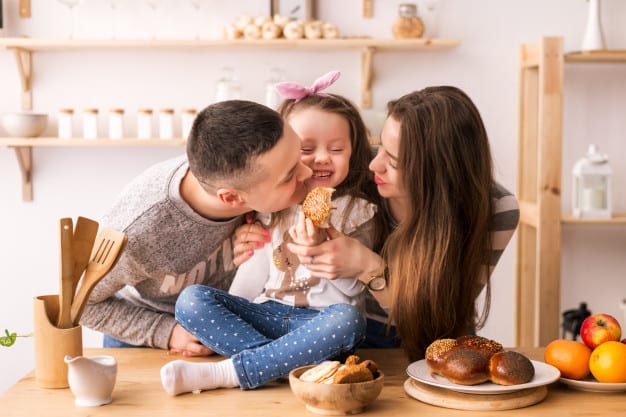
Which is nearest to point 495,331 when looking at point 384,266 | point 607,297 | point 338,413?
point 607,297

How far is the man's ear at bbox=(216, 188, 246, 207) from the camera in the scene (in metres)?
1.71

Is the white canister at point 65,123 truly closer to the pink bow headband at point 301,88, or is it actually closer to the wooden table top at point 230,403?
the pink bow headband at point 301,88

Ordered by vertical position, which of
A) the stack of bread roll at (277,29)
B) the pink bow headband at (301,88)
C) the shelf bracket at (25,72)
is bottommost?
the pink bow headband at (301,88)

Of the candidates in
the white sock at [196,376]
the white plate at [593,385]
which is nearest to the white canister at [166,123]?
the white sock at [196,376]

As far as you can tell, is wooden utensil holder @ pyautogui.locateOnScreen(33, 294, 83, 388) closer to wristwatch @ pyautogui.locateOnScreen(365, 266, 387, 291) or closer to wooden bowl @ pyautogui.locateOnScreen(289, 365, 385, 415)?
wooden bowl @ pyautogui.locateOnScreen(289, 365, 385, 415)

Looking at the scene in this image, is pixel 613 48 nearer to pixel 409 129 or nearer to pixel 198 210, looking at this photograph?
pixel 409 129

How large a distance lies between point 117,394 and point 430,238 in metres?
0.70

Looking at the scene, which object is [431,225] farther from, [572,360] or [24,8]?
[24,8]

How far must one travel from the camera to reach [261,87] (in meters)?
3.41

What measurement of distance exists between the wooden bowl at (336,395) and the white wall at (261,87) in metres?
2.13

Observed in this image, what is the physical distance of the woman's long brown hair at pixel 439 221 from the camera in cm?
173

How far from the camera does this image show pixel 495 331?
3500mm

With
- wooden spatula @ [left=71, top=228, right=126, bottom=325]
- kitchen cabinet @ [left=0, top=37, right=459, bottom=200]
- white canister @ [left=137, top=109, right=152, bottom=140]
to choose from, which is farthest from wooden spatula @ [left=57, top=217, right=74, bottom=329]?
white canister @ [left=137, top=109, right=152, bottom=140]

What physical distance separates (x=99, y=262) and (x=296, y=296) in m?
0.49
